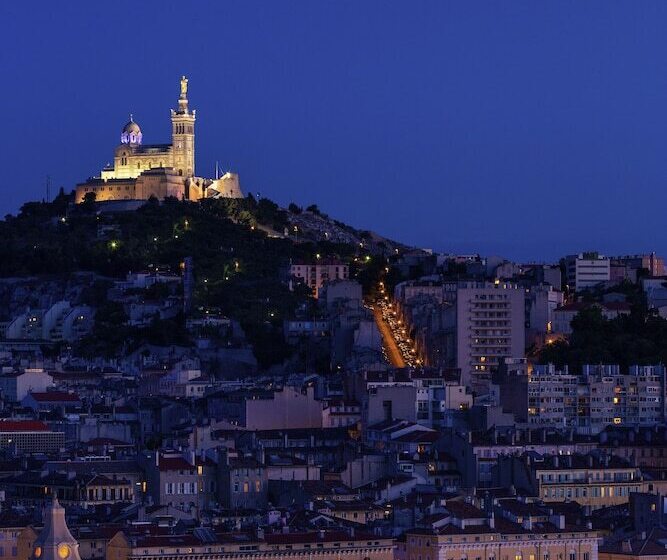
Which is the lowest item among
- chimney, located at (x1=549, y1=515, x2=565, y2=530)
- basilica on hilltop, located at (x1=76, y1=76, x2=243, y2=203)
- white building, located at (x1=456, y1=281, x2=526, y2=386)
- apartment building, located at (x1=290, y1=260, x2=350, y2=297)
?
chimney, located at (x1=549, y1=515, x2=565, y2=530)

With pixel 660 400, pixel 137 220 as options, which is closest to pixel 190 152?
pixel 137 220

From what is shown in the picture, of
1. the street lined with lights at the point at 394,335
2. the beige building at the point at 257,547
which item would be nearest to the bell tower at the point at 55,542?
the beige building at the point at 257,547

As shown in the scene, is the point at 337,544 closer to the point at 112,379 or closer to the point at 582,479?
the point at 582,479

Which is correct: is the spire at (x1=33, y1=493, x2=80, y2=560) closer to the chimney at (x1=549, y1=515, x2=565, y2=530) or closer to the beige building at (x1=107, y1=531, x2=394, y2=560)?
the beige building at (x1=107, y1=531, x2=394, y2=560)

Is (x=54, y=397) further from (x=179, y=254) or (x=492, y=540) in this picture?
(x=492, y=540)

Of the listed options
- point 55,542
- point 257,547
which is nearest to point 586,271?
point 257,547

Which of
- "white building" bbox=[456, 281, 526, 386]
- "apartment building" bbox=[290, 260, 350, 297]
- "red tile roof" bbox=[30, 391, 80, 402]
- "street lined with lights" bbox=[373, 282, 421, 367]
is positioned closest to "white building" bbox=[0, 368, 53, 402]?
"red tile roof" bbox=[30, 391, 80, 402]
